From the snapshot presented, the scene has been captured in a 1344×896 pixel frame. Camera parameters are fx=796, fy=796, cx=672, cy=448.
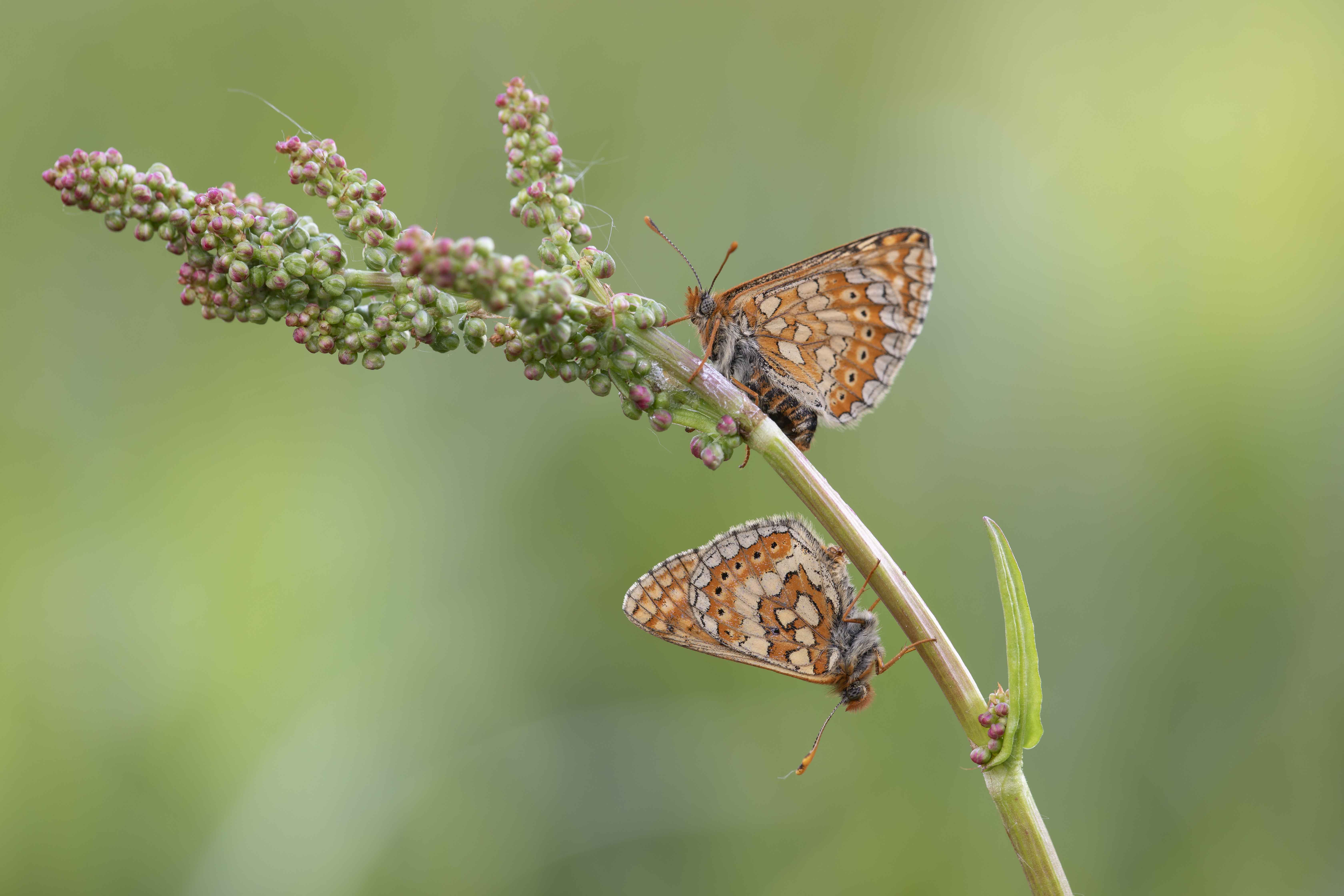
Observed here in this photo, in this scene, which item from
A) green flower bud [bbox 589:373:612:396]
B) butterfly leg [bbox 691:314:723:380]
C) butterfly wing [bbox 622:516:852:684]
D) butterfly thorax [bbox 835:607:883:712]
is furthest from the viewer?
butterfly thorax [bbox 835:607:883:712]

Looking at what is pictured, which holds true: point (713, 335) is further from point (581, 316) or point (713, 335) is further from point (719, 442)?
point (581, 316)

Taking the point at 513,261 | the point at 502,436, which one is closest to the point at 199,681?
the point at 502,436

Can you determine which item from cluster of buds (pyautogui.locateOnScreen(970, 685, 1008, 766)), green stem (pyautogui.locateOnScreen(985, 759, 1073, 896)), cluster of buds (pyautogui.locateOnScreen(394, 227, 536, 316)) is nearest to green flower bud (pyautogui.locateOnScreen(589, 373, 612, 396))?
cluster of buds (pyautogui.locateOnScreen(394, 227, 536, 316))

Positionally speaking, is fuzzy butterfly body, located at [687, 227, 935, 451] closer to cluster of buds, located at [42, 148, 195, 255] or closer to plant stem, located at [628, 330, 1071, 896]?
plant stem, located at [628, 330, 1071, 896]

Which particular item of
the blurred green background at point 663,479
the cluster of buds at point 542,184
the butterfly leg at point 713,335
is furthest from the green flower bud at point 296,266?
the blurred green background at point 663,479

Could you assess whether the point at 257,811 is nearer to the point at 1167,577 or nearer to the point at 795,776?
the point at 795,776

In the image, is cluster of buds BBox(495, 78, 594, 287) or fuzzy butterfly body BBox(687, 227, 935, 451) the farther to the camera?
fuzzy butterfly body BBox(687, 227, 935, 451)

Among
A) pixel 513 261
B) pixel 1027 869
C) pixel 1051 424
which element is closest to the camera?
pixel 513 261
